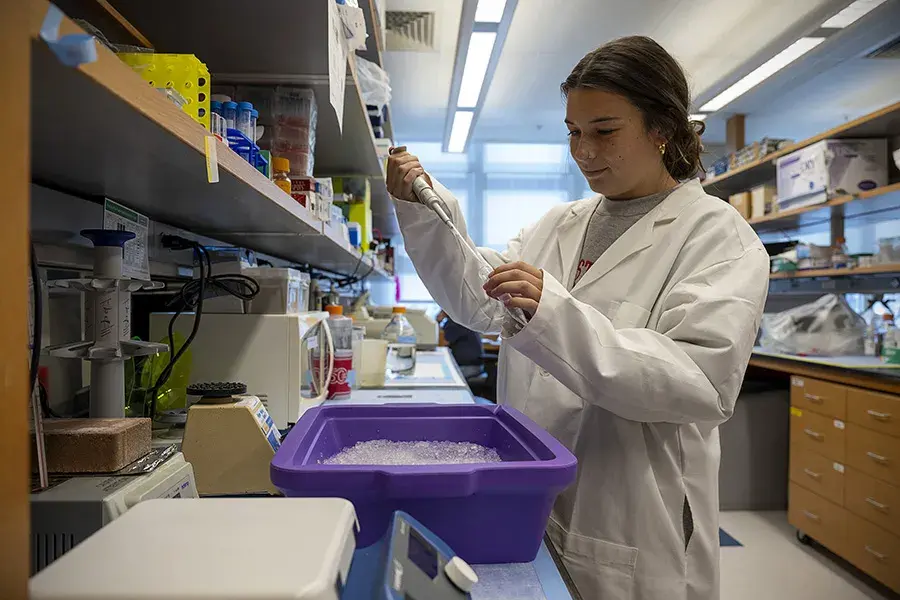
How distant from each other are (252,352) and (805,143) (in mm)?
3289

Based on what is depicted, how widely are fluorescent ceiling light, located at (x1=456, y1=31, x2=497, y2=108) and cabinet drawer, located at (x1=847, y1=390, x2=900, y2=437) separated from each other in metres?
2.61

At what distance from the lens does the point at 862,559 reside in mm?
2432

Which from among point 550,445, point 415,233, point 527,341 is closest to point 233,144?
point 415,233

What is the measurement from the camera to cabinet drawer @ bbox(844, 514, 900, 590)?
227cm

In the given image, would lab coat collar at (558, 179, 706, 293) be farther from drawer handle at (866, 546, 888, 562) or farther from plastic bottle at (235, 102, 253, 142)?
drawer handle at (866, 546, 888, 562)

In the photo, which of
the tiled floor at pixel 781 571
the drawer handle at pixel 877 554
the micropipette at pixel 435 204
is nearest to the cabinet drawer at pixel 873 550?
the drawer handle at pixel 877 554

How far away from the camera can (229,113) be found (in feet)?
3.20

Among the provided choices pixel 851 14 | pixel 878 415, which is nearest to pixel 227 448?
pixel 878 415

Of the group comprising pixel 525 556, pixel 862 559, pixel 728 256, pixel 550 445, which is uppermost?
pixel 728 256

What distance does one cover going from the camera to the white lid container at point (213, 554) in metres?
0.37

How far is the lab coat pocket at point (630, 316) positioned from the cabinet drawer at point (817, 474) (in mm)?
2232

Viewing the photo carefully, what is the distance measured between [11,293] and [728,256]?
1.06 m

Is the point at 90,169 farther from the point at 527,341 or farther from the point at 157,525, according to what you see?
the point at 527,341

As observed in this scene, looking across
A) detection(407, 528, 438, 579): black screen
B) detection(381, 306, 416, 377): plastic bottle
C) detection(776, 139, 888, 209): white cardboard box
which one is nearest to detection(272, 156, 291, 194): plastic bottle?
detection(407, 528, 438, 579): black screen
